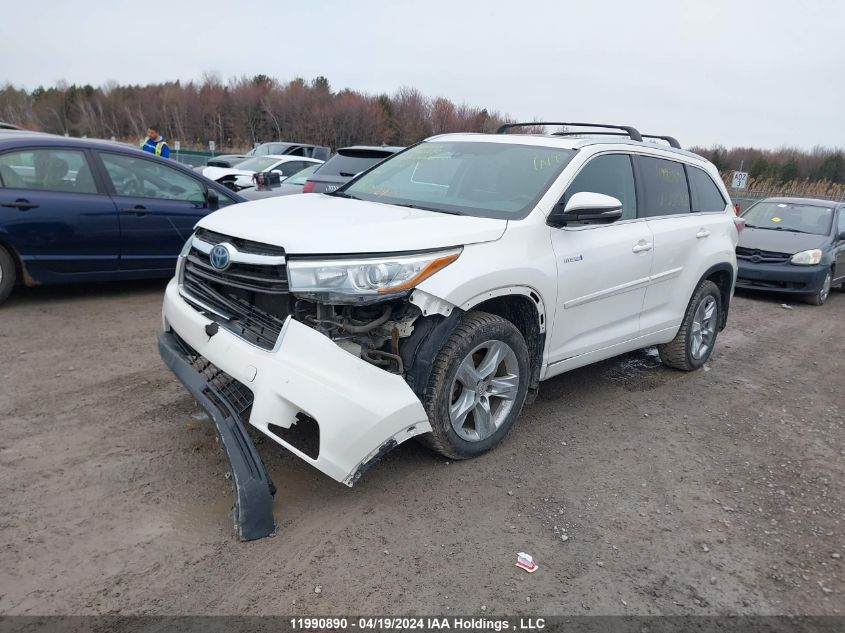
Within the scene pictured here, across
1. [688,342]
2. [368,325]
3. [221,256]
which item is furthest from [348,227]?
[688,342]

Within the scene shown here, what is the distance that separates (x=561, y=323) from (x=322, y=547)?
6.50ft

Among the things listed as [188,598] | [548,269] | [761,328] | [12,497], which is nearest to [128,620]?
[188,598]

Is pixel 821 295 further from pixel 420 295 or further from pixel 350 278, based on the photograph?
pixel 350 278

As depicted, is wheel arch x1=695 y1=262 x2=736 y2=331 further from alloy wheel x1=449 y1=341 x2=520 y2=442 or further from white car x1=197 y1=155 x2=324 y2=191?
white car x1=197 y1=155 x2=324 y2=191

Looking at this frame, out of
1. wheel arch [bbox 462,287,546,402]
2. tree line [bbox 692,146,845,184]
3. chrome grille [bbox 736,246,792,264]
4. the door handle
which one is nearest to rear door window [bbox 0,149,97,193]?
the door handle

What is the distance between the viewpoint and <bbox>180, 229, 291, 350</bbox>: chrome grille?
10.2 feet

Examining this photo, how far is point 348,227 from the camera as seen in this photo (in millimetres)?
3271

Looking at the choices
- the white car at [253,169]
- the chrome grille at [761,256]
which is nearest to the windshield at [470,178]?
the chrome grille at [761,256]

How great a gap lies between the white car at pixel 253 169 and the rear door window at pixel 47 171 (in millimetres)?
9438

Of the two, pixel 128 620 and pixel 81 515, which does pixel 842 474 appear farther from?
pixel 81 515

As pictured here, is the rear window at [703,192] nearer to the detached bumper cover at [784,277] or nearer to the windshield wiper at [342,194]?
the windshield wiper at [342,194]

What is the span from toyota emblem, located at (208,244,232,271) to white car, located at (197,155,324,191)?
12.6 metres

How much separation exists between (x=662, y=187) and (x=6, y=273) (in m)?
5.59

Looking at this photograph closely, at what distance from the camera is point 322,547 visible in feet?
9.16
